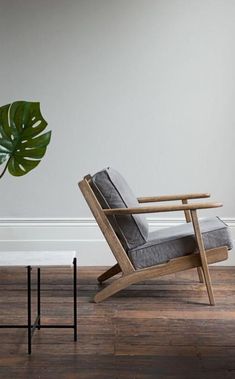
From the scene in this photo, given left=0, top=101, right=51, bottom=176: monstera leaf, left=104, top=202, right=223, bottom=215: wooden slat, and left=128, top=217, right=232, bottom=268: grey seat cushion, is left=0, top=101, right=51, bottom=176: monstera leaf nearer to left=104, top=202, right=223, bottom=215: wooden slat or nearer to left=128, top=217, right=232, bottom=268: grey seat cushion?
left=104, top=202, right=223, bottom=215: wooden slat

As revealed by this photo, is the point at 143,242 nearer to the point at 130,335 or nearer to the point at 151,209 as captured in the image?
the point at 151,209

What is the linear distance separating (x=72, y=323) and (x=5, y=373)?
837mm

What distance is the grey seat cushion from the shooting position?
4.27 meters

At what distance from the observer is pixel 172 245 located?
4262 millimetres

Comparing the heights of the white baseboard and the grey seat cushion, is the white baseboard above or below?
above

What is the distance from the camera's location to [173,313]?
13.0 feet

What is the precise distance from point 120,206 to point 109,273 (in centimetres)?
61

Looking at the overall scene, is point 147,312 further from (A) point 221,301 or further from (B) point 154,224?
(B) point 154,224

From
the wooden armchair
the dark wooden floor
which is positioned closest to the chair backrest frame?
the wooden armchair

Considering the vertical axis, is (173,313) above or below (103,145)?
below

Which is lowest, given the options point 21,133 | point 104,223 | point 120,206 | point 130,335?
point 130,335

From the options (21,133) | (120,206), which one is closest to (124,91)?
(120,206)

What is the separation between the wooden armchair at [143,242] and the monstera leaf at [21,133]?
55cm

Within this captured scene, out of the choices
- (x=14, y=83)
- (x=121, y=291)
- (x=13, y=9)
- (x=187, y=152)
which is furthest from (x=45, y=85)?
(x=121, y=291)
